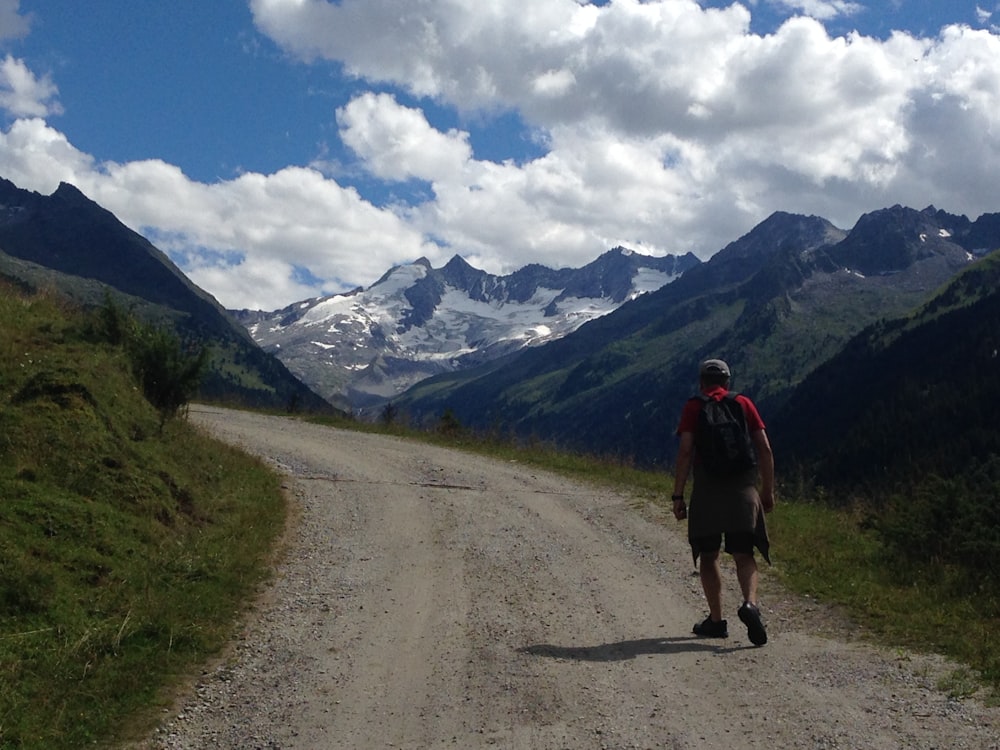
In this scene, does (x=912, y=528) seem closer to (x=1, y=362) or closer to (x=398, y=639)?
(x=398, y=639)

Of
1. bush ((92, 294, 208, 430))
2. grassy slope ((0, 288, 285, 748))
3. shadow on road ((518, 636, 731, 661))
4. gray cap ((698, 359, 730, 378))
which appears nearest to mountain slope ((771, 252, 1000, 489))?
bush ((92, 294, 208, 430))

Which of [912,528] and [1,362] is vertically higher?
[1,362]

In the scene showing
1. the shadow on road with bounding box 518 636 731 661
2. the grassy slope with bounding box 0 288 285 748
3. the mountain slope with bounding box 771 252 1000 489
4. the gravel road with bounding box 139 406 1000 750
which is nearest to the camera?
the gravel road with bounding box 139 406 1000 750

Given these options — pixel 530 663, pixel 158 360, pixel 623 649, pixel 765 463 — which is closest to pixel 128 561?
pixel 530 663

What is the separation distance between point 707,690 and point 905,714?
1.44 metres

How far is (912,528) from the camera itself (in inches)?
480

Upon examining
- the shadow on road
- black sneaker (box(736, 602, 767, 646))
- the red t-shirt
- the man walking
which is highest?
the red t-shirt

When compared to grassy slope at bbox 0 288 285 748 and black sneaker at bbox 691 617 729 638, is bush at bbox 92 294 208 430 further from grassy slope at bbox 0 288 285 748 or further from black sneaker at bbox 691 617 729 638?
black sneaker at bbox 691 617 729 638

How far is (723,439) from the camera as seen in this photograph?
8383 millimetres

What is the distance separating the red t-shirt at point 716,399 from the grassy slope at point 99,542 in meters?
4.95

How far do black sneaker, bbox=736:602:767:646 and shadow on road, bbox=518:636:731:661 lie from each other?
34cm

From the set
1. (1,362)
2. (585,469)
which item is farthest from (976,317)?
(1,362)

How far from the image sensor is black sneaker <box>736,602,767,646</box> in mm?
8141

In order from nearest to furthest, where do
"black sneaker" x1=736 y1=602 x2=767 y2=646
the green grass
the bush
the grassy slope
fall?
the grassy slope
the green grass
"black sneaker" x1=736 y1=602 x2=767 y2=646
the bush
